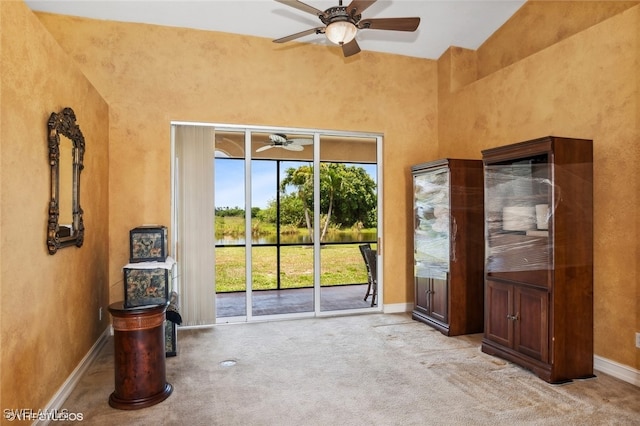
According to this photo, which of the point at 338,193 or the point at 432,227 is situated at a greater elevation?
the point at 338,193

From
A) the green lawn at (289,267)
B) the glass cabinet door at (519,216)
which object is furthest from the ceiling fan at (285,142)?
the glass cabinet door at (519,216)

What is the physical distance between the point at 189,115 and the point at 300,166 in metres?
1.51

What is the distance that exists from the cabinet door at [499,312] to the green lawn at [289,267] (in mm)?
2096

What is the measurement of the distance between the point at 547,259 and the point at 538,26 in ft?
9.03

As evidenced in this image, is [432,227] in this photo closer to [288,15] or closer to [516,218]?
[516,218]

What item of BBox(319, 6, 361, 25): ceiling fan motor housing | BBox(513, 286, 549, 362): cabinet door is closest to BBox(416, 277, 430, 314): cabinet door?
BBox(513, 286, 549, 362): cabinet door

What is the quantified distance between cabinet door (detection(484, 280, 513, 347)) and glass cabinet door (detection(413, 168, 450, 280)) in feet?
2.33

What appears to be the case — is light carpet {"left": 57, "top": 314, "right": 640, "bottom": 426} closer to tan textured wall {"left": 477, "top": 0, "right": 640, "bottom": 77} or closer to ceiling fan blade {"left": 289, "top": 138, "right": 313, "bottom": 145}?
ceiling fan blade {"left": 289, "top": 138, "right": 313, "bottom": 145}

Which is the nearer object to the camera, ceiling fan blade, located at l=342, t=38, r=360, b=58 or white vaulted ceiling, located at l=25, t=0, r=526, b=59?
ceiling fan blade, located at l=342, t=38, r=360, b=58

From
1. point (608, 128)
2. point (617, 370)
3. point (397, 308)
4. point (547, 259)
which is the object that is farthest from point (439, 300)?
point (608, 128)

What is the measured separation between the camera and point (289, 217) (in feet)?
17.7

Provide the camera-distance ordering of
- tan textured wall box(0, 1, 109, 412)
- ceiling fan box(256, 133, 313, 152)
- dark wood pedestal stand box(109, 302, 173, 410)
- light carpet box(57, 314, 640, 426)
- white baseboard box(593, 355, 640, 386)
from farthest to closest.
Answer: ceiling fan box(256, 133, 313, 152) → white baseboard box(593, 355, 640, 386) → dark wood pedestal stand box(109, 302, 173, 410) → light carpet box(57, 314, 640, 426) → tan textured wall box(0, 1, 109, 412)

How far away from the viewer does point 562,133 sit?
12.6 feet

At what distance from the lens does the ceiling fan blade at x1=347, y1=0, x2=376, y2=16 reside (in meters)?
2.89
